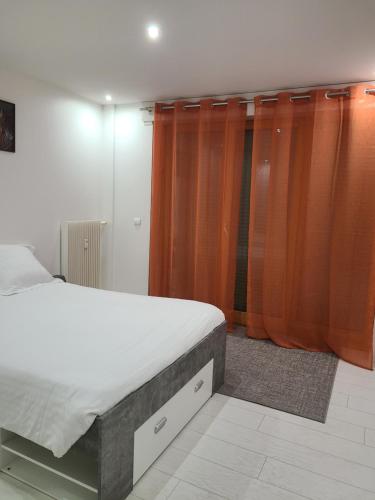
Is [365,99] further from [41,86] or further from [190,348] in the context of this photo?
[41,86]

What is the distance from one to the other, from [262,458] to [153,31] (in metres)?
2.66

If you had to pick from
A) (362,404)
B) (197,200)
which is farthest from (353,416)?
(197,200)

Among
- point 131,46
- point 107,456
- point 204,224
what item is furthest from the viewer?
point 204,224

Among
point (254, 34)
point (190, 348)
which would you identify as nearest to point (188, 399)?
point (190, 348)

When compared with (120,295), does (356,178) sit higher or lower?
higher

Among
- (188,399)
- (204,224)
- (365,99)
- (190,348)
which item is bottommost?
(188,399)

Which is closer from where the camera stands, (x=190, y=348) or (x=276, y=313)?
(x=190, y=348)

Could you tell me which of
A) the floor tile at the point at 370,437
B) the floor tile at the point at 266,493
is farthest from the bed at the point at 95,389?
the floor tile at the point at 370,437

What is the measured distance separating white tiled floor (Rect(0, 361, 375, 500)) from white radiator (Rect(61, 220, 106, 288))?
2201 millimetres

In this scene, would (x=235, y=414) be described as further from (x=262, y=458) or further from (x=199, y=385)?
(x=262, y=458)

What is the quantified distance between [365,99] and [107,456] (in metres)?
3.27

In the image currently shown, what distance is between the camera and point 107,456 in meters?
1.56

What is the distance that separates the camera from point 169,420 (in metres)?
2.05

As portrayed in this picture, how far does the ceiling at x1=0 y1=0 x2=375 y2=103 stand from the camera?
7.22 ft
